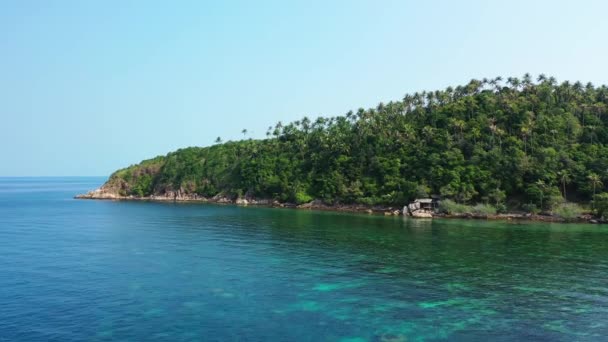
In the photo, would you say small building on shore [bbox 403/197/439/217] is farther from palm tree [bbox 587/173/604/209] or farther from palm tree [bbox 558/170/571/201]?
palm tree [bbox 587/173/604/209]

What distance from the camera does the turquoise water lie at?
28312 millimetres

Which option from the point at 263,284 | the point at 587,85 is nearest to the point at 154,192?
the point at 263,284

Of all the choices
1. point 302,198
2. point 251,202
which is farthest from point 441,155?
point 251,202

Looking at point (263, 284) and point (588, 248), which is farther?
point (588, 248)

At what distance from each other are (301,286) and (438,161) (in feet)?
277

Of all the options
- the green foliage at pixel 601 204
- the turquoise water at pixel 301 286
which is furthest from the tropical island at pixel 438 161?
the turquoise water at pixel 301 286

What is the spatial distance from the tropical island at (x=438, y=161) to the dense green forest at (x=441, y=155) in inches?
12.4

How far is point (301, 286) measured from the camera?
128ft

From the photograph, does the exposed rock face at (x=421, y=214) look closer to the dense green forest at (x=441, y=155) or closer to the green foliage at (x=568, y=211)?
the dense green forest at (x=441, y=155)

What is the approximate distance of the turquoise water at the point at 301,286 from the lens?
2831 cm

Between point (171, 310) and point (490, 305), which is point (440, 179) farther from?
point (171, 310)

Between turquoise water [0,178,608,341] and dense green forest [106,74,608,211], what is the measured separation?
1226 inches

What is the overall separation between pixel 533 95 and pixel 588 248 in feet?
282

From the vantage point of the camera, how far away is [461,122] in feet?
407
